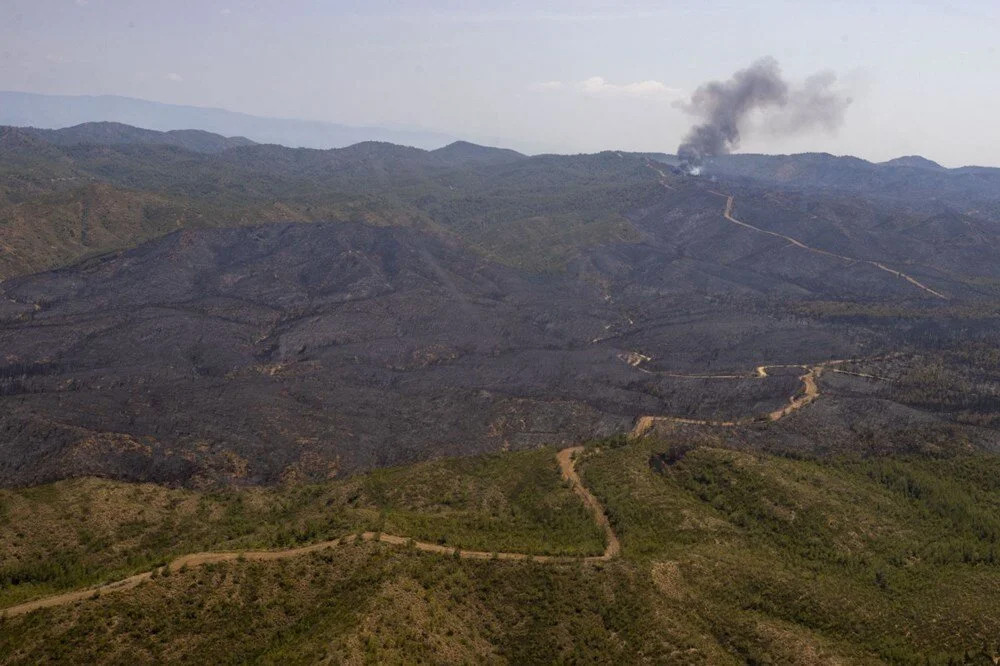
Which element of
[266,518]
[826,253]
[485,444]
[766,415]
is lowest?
[485,444]

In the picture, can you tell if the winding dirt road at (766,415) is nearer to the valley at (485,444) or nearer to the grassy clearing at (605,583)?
the valley at (485,444)

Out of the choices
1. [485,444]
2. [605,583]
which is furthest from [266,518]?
[605,583]

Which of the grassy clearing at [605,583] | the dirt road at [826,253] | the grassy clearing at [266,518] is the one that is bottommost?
the grassy clearing at [266,518]

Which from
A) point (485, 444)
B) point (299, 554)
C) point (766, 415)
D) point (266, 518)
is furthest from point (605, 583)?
point (766, 415)

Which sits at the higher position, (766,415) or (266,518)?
(766,415)

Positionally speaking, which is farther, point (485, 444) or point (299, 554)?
point (485, 444)

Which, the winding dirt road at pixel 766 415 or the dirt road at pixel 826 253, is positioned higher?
the dirt road at pixel 826 253

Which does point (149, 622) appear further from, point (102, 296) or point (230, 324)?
point (102, 296)

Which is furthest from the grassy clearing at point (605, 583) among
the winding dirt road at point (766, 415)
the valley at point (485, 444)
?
the winding dirt road at point (766, 415)

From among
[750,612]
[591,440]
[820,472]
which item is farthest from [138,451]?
[820,472]

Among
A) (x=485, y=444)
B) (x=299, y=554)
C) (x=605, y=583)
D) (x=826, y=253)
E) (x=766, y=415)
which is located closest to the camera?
(x=605, y=583)

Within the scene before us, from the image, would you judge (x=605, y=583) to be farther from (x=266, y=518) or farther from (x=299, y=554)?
(x=266, y=518)

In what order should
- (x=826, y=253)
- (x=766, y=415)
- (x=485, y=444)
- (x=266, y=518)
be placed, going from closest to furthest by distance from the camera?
(x=266, y=518)
(x=485, y=444)
(x=766, y=415)
(x=826, y=253)
